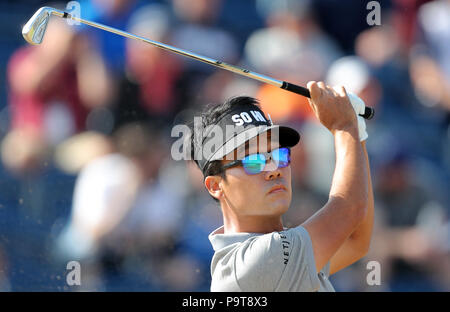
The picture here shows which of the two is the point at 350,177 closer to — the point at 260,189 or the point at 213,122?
the point at 260,189

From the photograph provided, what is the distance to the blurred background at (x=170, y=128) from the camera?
3594 mm

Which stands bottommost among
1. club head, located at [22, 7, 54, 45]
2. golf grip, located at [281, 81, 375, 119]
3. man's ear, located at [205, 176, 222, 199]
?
man's ear, located at [205, 176, 222, 199]

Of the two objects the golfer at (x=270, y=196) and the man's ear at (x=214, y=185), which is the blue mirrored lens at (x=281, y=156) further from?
the man's ear at (x=214, y=185)

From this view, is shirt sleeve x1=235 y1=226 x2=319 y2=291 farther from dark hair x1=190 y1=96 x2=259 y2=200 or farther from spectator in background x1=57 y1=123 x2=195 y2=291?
spectator in background x1=57 y1=123 x2=195 y2=291

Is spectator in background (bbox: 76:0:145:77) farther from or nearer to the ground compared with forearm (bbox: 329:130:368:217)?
farther from the ground

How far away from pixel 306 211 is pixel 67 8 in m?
1.76

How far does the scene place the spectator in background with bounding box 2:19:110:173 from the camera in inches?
A: 146

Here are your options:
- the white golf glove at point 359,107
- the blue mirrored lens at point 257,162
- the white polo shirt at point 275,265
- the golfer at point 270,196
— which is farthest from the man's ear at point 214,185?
the white golf glove at point 359,107

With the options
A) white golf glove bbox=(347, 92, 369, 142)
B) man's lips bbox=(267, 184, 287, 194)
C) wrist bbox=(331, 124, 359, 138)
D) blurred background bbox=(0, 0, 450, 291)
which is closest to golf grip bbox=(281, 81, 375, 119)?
white golf glove bbox=(347, 92, 369, 142)

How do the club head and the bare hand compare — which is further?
the club head

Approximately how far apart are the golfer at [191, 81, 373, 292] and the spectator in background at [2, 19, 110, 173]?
1727 millimetres

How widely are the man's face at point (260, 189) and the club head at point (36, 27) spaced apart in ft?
3.28

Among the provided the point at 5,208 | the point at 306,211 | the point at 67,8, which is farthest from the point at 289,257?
the point at 67,8
